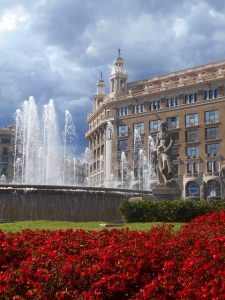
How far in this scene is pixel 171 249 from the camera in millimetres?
7207

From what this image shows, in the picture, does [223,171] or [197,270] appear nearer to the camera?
[197,270]

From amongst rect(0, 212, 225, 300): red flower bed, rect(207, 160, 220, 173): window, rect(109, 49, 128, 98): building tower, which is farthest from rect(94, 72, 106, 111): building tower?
rect(0, 212, 225, 300): red flower bed

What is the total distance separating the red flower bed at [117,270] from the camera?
18.7ft

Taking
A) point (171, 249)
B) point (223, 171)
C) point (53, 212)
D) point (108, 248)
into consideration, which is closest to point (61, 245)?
point (108, 248)

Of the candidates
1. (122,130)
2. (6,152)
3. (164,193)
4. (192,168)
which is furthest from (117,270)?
(6,152)

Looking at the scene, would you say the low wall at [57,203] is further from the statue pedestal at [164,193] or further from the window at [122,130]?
the window at [122,130]

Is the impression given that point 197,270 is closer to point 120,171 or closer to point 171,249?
point 171,249

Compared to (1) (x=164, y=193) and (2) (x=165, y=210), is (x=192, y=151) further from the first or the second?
(2) (x=165, y=210)

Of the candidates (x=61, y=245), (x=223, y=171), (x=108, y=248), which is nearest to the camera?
(x=108, y=248)

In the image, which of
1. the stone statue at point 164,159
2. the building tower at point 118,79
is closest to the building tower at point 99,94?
the building tower at point 118,79

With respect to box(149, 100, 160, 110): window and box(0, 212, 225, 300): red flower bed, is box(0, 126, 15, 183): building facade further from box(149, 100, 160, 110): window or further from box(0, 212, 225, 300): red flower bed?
box(0, 212, 225, 300): red flower bed

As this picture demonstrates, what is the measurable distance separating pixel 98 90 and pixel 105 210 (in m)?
69.4

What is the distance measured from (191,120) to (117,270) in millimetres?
62101

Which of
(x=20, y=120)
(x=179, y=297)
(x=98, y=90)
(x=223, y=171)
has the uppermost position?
(x=98, y=90)
